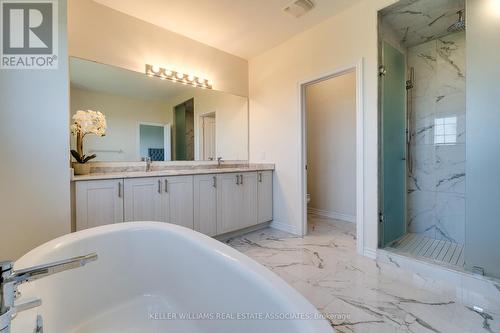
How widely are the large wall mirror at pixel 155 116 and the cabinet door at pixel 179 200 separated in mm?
587

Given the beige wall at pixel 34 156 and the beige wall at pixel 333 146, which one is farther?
the beige wall at pixel 333 146

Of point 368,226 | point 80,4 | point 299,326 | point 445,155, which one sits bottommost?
point 368,226

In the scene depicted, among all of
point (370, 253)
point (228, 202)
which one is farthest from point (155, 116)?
point (370, 253)

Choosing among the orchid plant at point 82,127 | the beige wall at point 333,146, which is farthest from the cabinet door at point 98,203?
the beige wall at point 333,146

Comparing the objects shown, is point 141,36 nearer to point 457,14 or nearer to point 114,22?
point 114,22

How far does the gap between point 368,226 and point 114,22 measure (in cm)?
332

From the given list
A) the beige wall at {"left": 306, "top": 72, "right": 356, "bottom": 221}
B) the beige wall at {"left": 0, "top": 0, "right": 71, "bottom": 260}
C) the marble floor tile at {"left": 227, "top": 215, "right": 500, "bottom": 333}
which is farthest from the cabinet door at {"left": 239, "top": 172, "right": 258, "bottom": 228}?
the beige wall at {"left": 0, "top": 0, "right": 71, "bottom": 260}

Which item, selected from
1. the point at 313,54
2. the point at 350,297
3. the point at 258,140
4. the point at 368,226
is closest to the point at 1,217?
the point at 350,297

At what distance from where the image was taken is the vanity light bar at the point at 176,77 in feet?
8.30

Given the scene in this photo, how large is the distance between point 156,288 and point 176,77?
91.3 inches

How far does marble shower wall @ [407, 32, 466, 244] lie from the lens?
2436mm

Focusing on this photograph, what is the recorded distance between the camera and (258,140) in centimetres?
332
